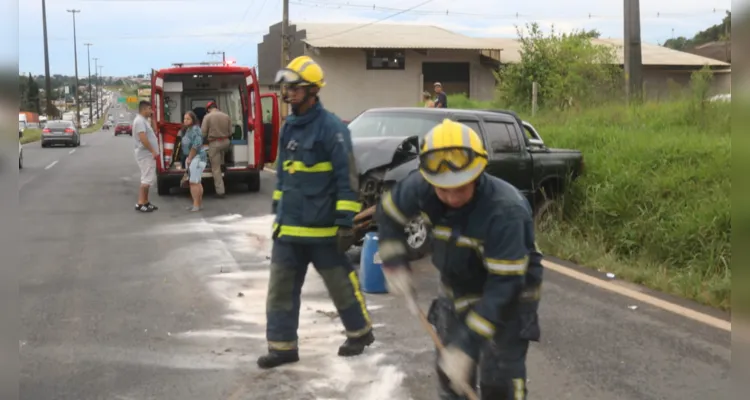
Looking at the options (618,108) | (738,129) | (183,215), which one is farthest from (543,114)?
(738,129)

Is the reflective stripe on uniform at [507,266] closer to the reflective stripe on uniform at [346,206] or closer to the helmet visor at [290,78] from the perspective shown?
the reflective stripe on uniform at [346,206]

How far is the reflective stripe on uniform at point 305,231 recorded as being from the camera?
5023mm

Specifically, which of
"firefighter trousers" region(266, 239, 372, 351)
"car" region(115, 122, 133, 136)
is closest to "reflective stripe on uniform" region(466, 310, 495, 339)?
"firefighter trousers" region(266, 239, 372, 351)

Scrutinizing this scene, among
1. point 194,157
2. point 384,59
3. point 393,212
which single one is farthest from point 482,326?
point 384,59

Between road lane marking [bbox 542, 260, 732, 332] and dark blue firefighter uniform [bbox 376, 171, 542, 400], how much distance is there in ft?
9.50

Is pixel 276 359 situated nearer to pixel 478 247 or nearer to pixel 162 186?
pixel 478 247

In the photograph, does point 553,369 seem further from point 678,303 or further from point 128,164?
point 128,164

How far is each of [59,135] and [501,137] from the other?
30579 millimetres

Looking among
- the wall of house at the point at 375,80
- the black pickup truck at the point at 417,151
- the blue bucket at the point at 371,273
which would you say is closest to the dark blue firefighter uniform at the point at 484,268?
the blue bucket at the point at 371,273

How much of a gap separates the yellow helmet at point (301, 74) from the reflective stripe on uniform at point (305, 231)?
958 mm

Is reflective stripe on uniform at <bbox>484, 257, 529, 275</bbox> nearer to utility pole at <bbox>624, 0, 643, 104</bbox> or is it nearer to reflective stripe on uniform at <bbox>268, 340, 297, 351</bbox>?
reflective stripe on uniform at <bbox>268, 340, 297, 351</bbox>

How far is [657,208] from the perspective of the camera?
8.79m

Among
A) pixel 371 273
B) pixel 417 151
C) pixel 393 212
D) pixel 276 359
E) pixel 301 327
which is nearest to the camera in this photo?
pixel 393 212

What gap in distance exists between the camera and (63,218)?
462 inches
